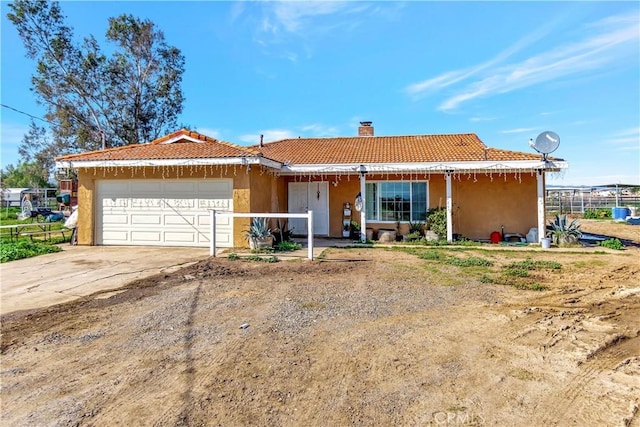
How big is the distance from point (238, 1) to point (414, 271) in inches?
411

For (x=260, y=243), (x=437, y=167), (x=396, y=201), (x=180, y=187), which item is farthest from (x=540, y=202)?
(x=180, y=187)

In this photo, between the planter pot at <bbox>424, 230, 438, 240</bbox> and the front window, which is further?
the front window

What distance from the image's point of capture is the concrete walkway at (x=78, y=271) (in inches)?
237

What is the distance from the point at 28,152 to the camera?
29.1 metres

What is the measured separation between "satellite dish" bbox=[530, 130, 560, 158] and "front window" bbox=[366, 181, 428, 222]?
3895 millimetres

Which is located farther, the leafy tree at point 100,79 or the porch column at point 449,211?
the leafy tree at point 100,79

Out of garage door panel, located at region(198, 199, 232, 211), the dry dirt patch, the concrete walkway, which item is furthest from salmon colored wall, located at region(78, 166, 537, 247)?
the dry dirt patch

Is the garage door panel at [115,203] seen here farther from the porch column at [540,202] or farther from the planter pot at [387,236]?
the porch column at [540,202]

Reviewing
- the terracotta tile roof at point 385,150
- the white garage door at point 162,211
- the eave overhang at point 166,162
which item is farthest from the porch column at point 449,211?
the white garage door at point 162,211

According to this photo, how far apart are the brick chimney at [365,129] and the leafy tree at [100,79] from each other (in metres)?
16.6

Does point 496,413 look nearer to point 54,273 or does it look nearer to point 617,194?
point 54,273

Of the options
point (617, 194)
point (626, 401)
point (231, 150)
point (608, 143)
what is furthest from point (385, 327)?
point (617, 194)

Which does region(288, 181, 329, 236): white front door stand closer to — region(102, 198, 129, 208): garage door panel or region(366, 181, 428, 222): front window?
region(366, 181, 428, 222): front window

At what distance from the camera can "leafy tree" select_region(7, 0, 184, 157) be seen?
2342 cm
